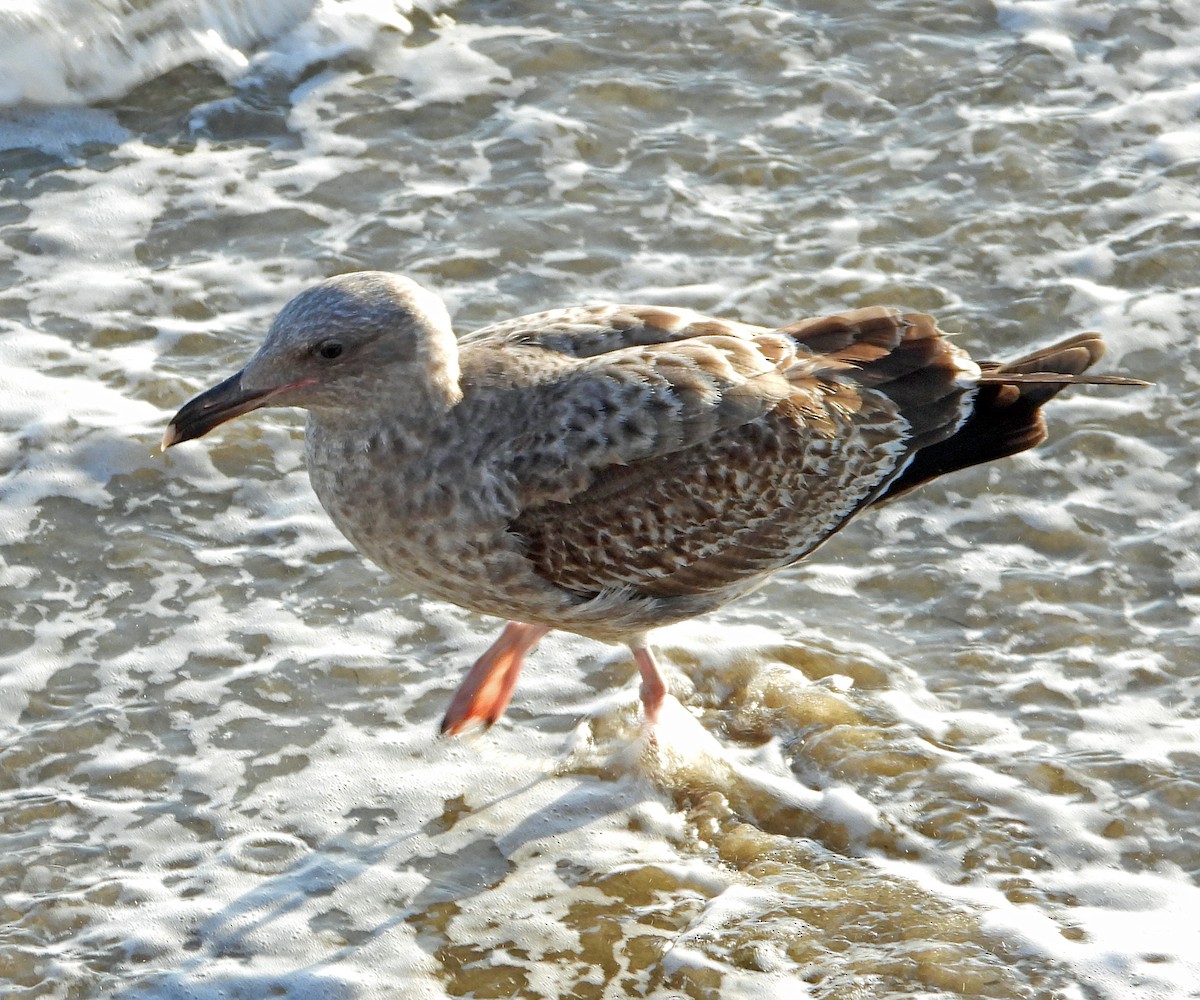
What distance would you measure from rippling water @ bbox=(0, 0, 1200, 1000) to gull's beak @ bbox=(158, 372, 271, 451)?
114 centimetres

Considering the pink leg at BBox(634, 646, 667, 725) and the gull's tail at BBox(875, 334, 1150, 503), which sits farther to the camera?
the gull's tail at BBox(875, 334, 1150, 503)

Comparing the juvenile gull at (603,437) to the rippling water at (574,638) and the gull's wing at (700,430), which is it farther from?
the rippling water at (574,638)

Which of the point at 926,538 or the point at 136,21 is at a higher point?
the point at 136,21

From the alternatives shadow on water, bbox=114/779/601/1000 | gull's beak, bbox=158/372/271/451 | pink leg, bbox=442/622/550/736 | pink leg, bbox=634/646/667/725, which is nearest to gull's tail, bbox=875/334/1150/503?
pink leg, bbox=634/646/667/725

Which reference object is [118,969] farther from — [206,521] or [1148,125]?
[1148,125]

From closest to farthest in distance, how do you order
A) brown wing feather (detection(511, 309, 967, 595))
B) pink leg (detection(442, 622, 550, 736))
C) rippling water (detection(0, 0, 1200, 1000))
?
1. rippling water (detection(0, 0, 1200, 1000))
2. brown wing feather (detection(511, 309, 967, 595))
3. pink leg (detection(442, 622, 550, 736))

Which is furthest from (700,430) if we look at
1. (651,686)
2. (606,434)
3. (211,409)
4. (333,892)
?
(333,892)

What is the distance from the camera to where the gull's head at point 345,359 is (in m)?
4.97

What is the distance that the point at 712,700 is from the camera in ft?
19.1

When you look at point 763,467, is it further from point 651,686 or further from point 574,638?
point 574,638

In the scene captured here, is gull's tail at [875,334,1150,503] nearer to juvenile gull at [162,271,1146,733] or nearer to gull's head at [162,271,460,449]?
juvenile gull at [162,271,1146,733]

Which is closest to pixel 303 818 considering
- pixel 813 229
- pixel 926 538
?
pixel 926 538

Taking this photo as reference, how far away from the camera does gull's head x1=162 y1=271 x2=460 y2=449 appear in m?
4.97

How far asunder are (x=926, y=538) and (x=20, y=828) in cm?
351
